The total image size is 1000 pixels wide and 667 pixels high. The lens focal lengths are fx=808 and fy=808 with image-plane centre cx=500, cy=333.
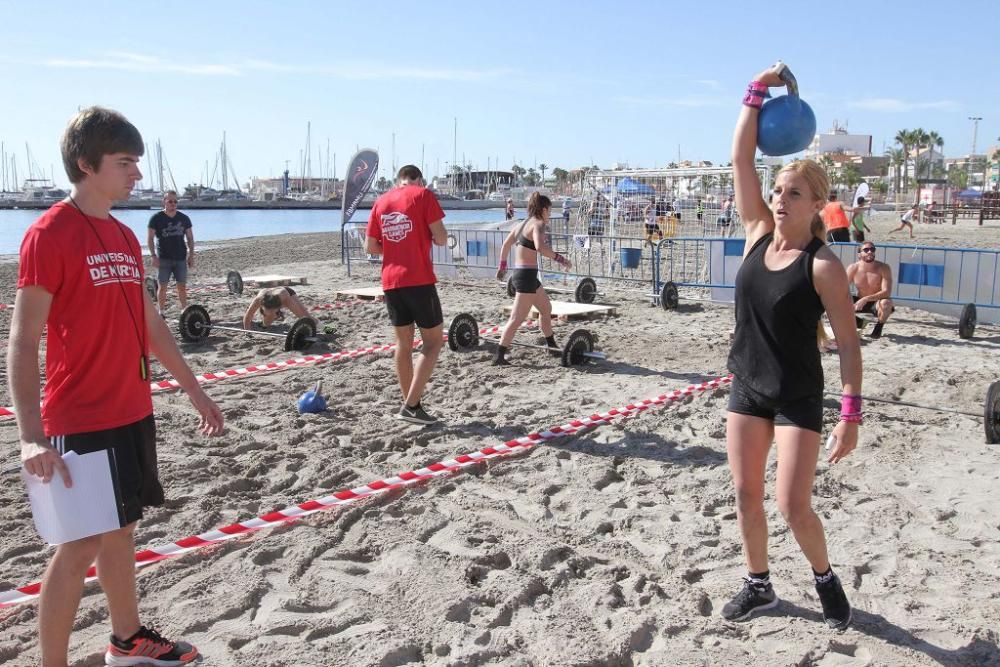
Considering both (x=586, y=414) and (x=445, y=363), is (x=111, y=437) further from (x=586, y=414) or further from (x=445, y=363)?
(x=445, y=363)

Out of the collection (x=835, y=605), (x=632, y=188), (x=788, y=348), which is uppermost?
(x=632, y=188)

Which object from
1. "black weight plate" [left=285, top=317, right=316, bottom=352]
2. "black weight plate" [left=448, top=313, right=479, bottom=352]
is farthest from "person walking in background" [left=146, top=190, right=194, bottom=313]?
"black weight plate" [left=448, top=313, right=479, bottom=352]

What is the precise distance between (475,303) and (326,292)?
11.0 feet

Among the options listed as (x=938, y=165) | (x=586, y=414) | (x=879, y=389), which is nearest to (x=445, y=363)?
(x=586, y=414)

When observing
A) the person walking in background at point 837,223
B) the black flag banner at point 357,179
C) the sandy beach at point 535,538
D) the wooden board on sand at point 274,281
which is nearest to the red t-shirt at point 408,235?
the sandy beach at point 535,538

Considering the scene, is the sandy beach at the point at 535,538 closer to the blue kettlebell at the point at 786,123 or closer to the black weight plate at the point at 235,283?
the blue kettlebell at the point at 786,123

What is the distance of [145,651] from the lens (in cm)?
311

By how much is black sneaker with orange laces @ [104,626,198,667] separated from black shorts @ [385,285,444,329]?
11.4ft

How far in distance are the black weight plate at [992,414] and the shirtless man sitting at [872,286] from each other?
14.4 feet

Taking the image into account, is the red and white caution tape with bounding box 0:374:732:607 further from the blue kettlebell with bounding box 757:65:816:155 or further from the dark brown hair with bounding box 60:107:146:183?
the blue kettlebell with bounding box 757:65:816:155

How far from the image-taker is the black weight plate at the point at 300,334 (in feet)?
31.6

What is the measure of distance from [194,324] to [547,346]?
4.57 meters

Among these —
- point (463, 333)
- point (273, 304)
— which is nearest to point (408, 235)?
point (463, 333)

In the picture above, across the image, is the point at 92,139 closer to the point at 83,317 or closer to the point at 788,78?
the point at 83,317
